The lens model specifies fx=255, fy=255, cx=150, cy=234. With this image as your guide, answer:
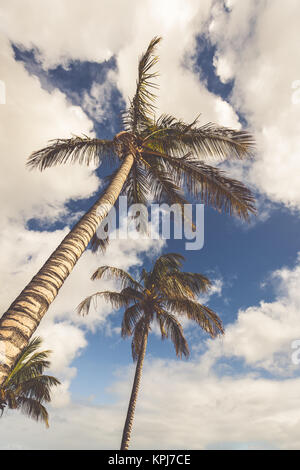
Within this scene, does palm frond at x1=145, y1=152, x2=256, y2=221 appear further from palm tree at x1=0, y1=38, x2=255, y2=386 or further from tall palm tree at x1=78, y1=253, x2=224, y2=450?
tall palm tree at x1=78, y1=253, x2=224, y2=450

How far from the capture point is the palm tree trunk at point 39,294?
2.69 meters

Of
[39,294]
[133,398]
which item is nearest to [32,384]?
[133,398]

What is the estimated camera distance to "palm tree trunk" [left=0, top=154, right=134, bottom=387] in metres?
2.69

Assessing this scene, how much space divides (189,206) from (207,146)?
1729mm

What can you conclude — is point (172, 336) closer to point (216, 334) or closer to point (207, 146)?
point (216, 334)

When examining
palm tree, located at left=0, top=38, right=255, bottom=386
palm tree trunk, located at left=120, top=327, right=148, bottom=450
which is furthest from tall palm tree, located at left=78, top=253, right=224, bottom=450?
palm tree, located at left=0, top=38, right=255, bottom=386

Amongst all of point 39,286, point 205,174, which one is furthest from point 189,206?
point 39,286

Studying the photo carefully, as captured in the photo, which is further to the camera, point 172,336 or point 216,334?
point 172,336

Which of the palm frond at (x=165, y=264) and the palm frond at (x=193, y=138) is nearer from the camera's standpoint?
the palm frond at (x=193, y=138)

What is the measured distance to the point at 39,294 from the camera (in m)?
3.26

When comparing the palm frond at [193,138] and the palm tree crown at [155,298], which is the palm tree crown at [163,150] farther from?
the palm tree crown at [155,298]

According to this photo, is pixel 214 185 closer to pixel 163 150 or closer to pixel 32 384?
pixel 163 150

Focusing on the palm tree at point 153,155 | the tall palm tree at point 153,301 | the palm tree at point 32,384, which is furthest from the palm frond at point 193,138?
the palm tree at point 32,384
